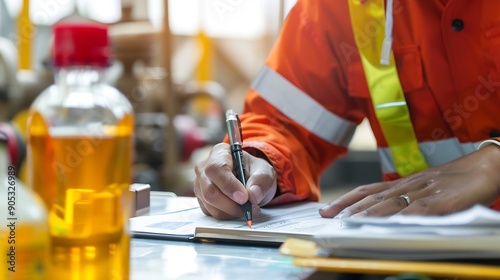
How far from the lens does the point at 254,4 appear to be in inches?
157

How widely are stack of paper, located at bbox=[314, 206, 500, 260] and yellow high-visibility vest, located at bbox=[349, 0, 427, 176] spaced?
0.63m

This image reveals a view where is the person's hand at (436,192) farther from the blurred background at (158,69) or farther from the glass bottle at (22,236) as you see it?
the blurred background at (158,69)

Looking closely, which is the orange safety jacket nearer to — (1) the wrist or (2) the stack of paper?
(1) the wrist

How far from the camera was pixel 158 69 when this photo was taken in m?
3.09

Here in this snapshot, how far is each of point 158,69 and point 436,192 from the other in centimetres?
236

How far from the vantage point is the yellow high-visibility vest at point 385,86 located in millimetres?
1212

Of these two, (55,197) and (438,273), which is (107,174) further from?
(438,273)

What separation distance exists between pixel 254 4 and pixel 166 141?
136 cm

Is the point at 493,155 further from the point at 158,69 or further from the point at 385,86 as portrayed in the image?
the point at 158,69

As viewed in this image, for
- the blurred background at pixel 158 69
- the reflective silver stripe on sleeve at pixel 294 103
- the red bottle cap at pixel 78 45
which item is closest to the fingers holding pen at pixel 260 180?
the reflective silver stripe on sleeve at pixel 294 103

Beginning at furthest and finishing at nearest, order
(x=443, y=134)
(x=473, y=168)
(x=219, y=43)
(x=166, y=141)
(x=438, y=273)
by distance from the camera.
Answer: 1. (x=219, y=43)
2. (x=166, y=141)
3. (x=443, y=134)
4. (x=473, y=168)
5. (x=438, y=273)

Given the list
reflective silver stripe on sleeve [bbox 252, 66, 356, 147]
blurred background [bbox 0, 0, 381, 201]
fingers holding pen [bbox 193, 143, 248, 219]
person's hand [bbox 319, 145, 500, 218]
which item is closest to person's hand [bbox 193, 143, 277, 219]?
fingers holding pen [bbox 193, 143, 248, 219]

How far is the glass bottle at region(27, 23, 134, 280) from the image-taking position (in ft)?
1.83

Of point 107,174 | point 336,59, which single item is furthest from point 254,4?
point 107,174
